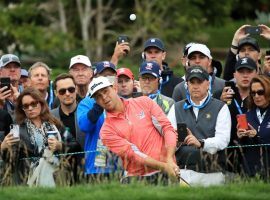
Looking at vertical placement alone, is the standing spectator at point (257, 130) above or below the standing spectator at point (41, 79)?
below

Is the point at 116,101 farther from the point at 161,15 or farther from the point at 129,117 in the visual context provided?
the point at 161,15

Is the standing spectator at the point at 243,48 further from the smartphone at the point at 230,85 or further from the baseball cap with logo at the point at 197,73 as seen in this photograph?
the baseball cap with logo at the point at 197,73

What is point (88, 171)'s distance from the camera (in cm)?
1495

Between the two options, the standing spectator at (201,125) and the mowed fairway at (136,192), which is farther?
the standing spectator at (201,125)

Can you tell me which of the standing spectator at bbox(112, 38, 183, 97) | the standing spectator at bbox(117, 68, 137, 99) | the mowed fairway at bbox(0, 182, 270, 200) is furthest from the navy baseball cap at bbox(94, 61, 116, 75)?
the mowed fairway at bbox(0, 182, 270, 200)

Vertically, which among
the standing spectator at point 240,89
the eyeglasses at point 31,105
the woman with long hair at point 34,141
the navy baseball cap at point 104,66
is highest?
the navy baseball cap at point 104,66

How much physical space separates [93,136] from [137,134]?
4.36ft

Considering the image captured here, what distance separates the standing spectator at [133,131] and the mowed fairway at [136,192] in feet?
2.16

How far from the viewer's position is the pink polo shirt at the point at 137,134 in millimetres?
13750

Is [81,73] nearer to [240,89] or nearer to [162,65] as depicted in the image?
[162,65]

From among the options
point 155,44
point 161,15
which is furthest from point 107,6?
point 155,44

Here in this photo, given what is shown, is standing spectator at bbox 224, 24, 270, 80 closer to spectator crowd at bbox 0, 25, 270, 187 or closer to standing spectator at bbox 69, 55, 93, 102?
spectator crowd at bbox 0, 25, 270, 187

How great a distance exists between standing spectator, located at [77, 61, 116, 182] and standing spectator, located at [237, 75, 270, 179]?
5.85ft

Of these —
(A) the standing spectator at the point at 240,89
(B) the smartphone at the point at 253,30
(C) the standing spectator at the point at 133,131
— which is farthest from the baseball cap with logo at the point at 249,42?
(C) the standing spectator at the point at 133,131
